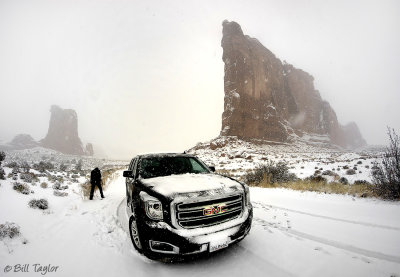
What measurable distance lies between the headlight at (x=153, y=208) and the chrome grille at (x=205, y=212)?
262 mm

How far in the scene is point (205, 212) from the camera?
9.66ft

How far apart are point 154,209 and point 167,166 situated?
67.3 inches

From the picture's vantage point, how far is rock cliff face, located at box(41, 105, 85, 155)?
133 metres

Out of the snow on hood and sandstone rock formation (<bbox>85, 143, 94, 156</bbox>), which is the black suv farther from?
sandstone rock formation (<bbox>85, 143, 94, 156</bbox>)

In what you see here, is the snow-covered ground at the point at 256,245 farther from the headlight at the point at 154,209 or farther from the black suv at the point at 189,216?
the headlight at the point at 154,209

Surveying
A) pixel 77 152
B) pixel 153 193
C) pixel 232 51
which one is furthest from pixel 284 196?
pixel 77 152

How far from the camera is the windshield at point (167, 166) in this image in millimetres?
4296

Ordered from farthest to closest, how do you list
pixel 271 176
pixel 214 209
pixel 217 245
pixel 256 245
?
pixel 271 176
pixel 256 245
pixel 214 209
pixel 217 245

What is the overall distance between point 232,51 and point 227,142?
124ft

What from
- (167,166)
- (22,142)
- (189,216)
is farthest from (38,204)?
(22,142)

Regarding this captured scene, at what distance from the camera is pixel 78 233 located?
15.4ft

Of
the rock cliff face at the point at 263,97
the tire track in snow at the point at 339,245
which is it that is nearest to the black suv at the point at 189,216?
the tire track in snow at the point at 339,245

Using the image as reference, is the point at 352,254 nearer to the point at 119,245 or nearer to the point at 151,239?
the point at 151,239

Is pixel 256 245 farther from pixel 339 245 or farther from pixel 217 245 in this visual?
pixel 339 245
